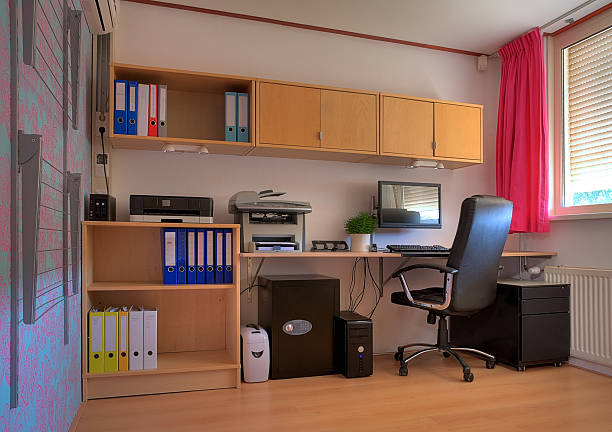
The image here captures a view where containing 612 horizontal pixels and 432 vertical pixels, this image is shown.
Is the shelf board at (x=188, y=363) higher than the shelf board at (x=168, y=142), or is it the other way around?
the shelf board at (x=168, y=142)

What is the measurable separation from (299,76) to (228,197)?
1045 millimetres

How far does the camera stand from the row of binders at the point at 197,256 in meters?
2.92

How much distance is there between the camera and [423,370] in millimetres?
3285

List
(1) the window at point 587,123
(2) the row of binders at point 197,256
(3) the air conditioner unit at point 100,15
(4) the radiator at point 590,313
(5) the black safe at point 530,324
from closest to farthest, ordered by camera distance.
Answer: (3) the air conditioner unit at point 100,15
(2) the row of binders at point 197,256
(4) the radiator at point 590,313
(5) the black safe at point 530,324
(1) the window at point 587,123

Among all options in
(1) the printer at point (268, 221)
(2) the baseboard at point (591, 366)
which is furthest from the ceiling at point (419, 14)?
(2) the baseboard at point (591, 366)

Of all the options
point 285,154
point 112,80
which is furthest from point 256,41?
point 112,80

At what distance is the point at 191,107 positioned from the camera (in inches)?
133

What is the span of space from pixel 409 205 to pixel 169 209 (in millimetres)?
1744

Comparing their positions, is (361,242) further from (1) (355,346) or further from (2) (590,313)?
(2) (590,313)

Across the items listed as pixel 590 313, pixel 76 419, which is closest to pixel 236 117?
pixel 76 419

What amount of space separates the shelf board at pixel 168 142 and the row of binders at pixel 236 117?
0.05 m

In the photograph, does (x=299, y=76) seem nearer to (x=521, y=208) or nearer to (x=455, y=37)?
(x=455, y=37)

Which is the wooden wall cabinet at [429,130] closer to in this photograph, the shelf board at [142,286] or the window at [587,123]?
the window at [587,123]

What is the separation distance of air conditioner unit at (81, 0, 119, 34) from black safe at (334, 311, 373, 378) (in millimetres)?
2255
